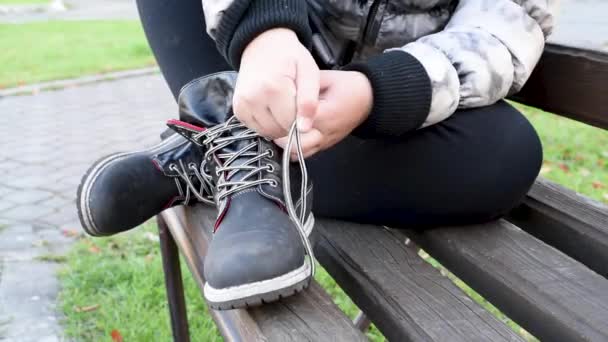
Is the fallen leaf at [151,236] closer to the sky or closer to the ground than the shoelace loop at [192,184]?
closer to the ground

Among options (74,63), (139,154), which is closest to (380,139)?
(139,154)

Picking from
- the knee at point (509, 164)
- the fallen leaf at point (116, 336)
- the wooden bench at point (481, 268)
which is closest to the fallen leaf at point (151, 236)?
the fallen leaf at point (116, 336)

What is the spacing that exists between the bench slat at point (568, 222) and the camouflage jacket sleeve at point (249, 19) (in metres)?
0.41

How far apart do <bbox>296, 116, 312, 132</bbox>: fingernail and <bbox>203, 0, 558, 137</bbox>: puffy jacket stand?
112mm

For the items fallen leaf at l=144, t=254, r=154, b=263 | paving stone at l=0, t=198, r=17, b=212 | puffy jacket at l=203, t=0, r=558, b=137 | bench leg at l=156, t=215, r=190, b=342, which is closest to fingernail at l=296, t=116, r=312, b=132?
puffy jacket at l=203, t=0, r=558, b=137

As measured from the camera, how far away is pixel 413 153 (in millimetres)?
738

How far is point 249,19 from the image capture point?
0.65m

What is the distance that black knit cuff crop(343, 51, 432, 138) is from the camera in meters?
0.65

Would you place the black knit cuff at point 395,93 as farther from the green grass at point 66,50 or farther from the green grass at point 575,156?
the green grass at point 66,50

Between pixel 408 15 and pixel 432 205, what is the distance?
26cm

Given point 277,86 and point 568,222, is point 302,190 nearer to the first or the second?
point 277,86

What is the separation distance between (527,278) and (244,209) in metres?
0.32

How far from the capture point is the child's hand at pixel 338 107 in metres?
0.62

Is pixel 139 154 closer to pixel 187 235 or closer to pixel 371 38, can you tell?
pixel 187 235
